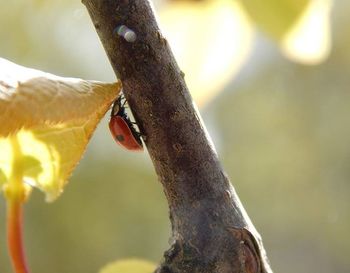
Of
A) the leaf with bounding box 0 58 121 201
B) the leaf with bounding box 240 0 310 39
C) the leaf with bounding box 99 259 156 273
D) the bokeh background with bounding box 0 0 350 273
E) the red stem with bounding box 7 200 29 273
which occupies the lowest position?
the red stem with bounding box 7 200 29 273

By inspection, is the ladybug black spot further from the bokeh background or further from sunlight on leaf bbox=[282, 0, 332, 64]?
the bokeh background

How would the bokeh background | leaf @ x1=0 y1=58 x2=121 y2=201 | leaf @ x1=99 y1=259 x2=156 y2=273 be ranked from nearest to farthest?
leaf @ x1=0 y1=58 x2=121 y2=201 → leaf @ x1=99 y1=259 x2=156 y2=273 → the bokeh background

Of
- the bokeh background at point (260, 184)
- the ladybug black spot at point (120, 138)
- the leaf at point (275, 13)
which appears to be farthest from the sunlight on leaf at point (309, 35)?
the bokeh background at point (260, 184)

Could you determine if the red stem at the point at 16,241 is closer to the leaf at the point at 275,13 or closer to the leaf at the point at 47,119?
the leaf at the point at 47,119

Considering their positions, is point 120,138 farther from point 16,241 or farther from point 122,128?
point 16,241

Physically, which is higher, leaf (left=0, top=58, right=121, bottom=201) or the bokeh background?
the bokeh background

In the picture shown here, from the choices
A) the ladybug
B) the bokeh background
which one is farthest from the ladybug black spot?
the bokeh background

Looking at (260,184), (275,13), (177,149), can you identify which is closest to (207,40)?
(275,13)
